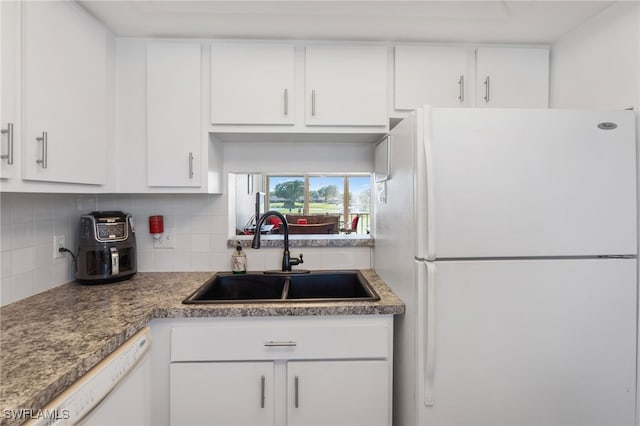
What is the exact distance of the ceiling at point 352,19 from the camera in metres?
1.33

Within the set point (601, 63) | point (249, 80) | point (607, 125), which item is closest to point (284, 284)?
point (249, 80)

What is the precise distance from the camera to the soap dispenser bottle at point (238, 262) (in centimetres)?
179

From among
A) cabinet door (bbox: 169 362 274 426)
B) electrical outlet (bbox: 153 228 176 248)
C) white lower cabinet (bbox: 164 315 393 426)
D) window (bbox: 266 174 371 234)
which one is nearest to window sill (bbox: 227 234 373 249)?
electrical outlet (bbox: 153 228 176 248)

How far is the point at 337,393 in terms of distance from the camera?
4.25ft

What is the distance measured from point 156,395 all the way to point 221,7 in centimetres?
166

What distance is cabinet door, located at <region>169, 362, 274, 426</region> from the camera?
127 cm

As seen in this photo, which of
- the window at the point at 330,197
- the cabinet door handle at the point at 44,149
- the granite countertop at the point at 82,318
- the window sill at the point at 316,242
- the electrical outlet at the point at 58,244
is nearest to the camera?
the granite countertop at the point at 82,318

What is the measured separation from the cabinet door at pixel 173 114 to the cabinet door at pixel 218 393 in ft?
2.84

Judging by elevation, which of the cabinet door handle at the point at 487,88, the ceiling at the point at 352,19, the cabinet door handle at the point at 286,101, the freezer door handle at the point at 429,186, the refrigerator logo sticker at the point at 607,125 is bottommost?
the freezer door handle at the point at 429,186

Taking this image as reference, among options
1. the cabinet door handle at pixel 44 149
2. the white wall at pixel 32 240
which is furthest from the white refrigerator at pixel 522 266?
the white wall at pixel 32 240

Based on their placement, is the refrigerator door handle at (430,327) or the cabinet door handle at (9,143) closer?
the cabinet door handle at (9,143)

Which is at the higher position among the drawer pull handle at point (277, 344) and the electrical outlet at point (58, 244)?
the electrical outlet at point (58, 244)

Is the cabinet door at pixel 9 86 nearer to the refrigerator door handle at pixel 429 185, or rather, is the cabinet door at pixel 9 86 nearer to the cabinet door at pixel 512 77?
the refrigerator door handle at pixel 429 185

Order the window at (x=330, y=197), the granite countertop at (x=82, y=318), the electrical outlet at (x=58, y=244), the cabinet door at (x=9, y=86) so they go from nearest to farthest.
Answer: the granite countertop at (x=82, y=318) < the cabinet door at (x=9, y=86) < the electrical outlet at (x=58, y=244) < the window at (x=330, y=197)
